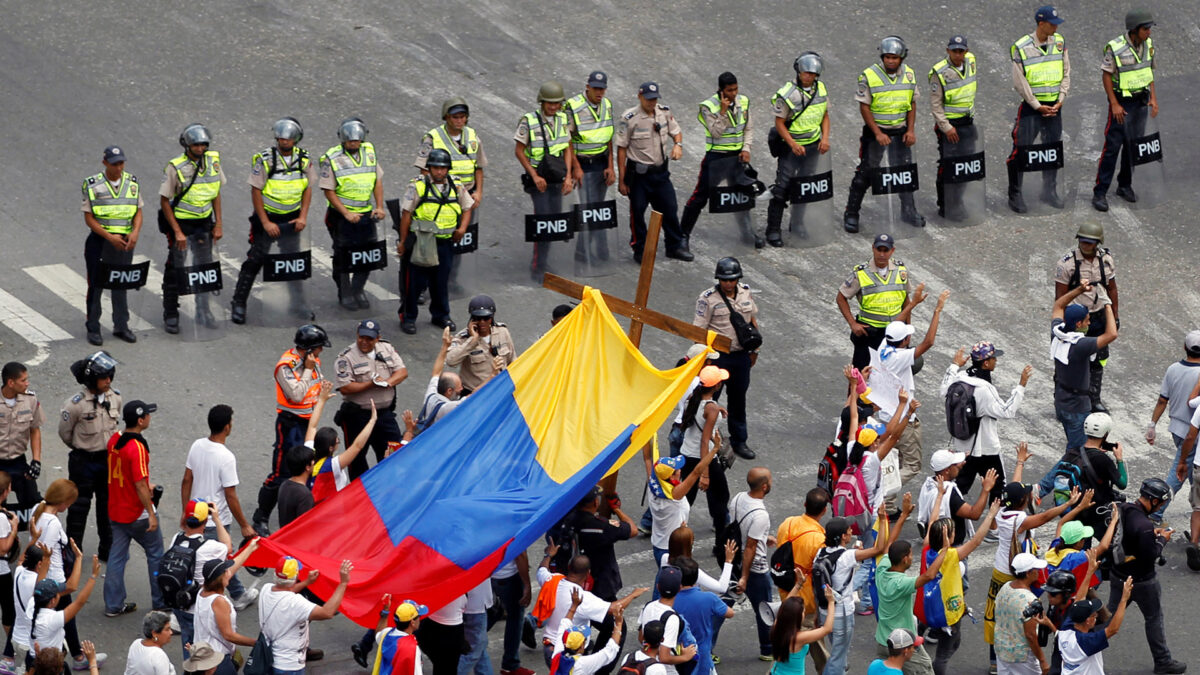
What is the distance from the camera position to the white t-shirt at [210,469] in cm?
1491

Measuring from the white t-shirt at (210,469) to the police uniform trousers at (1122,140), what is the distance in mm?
12434

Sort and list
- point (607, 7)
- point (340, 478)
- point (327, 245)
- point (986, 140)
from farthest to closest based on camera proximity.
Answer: point (607, 7), point (986, 140), point (327, 245), point (340, 478)

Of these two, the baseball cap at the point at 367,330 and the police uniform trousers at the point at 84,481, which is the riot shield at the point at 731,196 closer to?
the baseball cap at the point at 367,330

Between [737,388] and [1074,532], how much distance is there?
4.39m

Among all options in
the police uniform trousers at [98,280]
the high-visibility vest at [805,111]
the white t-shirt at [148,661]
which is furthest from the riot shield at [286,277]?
the white t-shirt at [148,661]

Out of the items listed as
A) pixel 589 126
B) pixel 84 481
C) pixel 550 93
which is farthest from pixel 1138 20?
pixel 84 481

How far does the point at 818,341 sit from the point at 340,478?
6763mm

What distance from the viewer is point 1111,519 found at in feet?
49.1

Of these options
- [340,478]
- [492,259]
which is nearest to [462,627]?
[340,478]

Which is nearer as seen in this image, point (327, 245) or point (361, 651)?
point (361, 651)

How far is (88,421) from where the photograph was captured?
15.4m

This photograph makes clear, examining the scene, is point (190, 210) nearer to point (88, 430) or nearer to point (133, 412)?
point (88, 430)

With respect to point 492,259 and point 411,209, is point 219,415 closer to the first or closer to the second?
point 411,209

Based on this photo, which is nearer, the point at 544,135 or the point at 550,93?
the point at 550,93
